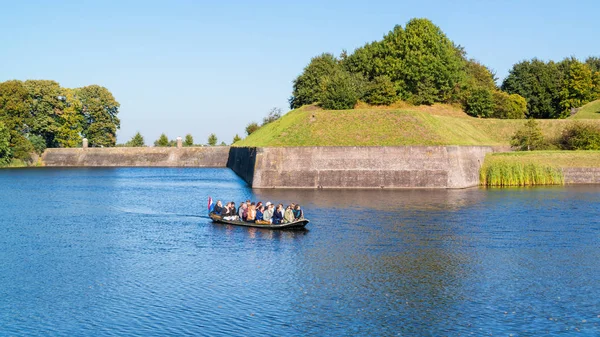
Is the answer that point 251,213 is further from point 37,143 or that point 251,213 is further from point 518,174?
point 37,143

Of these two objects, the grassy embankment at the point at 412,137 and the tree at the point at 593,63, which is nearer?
the grassy embankment at the point at 412,137

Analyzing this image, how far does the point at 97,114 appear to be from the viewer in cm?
14325

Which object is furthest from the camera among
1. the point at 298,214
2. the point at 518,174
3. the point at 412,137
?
the point at 412,137

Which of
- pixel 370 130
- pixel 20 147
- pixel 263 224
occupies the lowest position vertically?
pixel 263 224

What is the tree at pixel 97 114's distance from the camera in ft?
470

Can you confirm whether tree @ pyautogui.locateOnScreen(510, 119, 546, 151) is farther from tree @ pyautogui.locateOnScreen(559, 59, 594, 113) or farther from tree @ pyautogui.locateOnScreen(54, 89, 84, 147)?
tree @ pyautogui.locateOnScreen(54, 89, 84, 147)

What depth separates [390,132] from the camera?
8169 cm

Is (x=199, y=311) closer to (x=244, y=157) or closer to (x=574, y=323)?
(x=574, y=323)

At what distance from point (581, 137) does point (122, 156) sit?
84.5 metres

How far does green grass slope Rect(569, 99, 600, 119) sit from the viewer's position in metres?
107

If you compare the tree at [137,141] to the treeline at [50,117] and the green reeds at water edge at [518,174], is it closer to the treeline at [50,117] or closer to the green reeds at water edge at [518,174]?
the treeline at [50,117]

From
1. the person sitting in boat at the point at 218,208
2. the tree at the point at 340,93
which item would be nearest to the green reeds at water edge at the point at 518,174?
the tree at the point at 340,93

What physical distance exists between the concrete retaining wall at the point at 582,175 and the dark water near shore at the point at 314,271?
21.7m

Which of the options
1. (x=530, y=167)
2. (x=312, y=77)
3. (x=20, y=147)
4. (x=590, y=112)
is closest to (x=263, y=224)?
(x=530, y=167)
